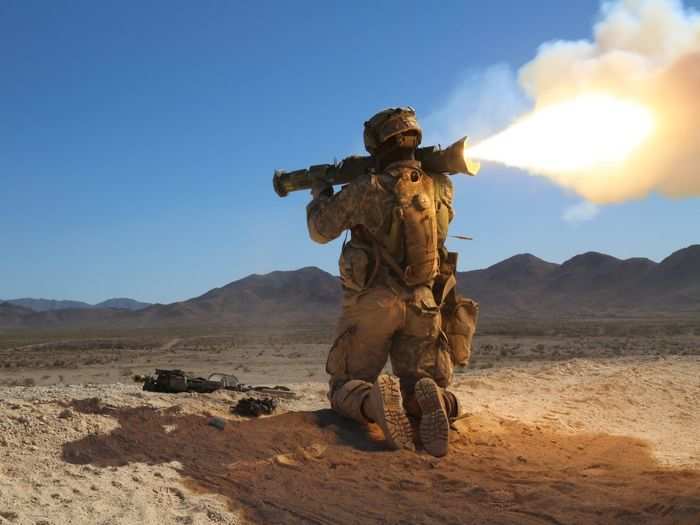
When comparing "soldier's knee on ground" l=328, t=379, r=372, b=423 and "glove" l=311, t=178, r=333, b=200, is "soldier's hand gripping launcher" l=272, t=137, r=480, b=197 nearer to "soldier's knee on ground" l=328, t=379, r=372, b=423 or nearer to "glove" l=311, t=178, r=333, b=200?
"glove" l=311, t=178, r=333, b=200

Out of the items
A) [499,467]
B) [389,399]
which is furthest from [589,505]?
[389,399]

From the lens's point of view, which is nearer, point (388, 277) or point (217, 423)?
point (217, 423)

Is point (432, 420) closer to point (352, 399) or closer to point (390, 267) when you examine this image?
point (352, 399)

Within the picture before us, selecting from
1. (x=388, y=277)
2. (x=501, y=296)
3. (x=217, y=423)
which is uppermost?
(x=501, y=296)

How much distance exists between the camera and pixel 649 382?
10.3 meters

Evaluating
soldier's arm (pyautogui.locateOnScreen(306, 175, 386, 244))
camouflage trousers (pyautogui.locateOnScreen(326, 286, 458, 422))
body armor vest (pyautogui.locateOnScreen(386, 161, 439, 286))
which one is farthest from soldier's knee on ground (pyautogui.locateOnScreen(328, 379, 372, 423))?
soldier's arm (pyautogui.locateOnScreen(306, 175, 386, 244))

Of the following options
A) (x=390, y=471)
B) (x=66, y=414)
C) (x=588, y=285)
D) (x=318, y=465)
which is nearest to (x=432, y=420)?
(x=390, y=471)

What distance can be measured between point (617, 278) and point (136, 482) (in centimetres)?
8093

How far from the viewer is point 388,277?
6.67 metres

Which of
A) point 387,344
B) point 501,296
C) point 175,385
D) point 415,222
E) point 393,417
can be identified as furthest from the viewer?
point 501,296

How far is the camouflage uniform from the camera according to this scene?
653 cm

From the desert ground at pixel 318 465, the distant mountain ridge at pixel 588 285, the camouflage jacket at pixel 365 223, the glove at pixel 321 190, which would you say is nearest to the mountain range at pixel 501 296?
the distant mountain ridge at pixel 588 285

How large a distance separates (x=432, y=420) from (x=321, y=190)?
2646 millimetres

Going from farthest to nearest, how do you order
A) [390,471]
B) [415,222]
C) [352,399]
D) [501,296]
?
[501,296] → [415,222] → [352,399] → [390,471]
